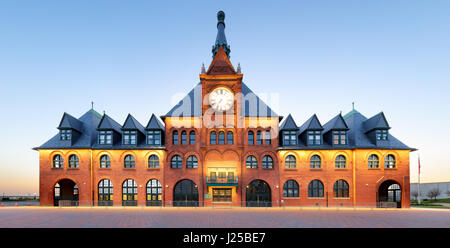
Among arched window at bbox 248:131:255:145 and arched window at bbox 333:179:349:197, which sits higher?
arched window at bbox 248:131:255:145

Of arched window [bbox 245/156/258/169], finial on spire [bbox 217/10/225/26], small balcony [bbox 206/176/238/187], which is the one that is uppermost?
finial on spire [bbox 217/10/225/26]

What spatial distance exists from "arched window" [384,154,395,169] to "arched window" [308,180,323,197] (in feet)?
31.6

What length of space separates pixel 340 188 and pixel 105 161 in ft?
111

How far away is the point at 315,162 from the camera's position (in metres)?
34.7

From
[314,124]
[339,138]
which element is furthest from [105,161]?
[339,138]

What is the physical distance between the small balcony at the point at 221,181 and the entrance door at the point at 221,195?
1439 mm

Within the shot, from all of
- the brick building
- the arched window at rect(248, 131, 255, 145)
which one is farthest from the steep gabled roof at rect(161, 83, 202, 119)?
the arched window at rect(248, 131, 255, 145)

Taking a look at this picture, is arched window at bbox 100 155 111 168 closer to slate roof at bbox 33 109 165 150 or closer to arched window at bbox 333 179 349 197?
slate roof at bbox 33 109 165 150

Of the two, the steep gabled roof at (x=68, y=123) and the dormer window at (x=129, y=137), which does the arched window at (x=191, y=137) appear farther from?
the steep gabled roof at (x=68, y=123)

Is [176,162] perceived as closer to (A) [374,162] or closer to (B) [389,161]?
(A) [374,162]

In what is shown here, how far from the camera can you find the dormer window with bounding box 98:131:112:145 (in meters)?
35.4

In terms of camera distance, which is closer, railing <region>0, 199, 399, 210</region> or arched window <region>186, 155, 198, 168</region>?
railing <region>0, 199, 399, 210</region>
